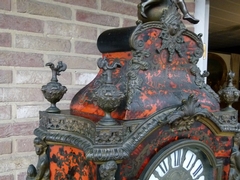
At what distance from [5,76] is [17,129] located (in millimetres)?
223

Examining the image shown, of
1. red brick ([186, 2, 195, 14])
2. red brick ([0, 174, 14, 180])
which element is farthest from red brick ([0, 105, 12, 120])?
red brick ([186, 2, 195, 14])

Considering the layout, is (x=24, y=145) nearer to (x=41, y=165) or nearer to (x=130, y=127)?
→ (x=41, y=165)

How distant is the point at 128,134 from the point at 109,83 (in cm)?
16

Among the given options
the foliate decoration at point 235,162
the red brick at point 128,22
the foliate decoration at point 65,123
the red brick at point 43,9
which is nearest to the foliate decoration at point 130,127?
the foliate decoration at point 65,123

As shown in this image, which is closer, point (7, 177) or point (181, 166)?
point (181, 166)

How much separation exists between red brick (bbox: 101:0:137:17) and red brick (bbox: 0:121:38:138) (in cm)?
65

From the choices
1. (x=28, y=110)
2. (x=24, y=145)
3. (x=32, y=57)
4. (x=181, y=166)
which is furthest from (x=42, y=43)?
(x=181, y=166)

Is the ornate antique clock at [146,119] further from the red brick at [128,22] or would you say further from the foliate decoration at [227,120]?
the red brick at [128,22]

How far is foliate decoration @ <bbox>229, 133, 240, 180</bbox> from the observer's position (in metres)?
1.19

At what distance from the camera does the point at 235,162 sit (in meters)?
1.20

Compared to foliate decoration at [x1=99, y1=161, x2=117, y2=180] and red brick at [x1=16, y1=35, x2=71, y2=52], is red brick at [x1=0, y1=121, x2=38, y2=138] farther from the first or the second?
foliate decoration at [x1=99, y1=161, x2=117, y2=180]

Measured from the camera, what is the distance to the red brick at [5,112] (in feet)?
4.15

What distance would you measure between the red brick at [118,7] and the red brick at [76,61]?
10.5 inches

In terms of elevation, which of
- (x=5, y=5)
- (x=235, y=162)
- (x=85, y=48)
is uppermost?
(x=5, y=5)
